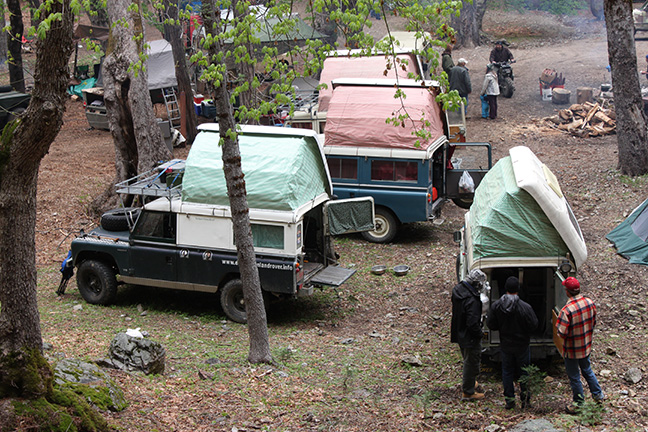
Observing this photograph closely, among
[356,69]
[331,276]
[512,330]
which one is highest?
[356,69]

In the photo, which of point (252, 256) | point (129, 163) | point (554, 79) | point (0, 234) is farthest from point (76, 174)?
point (554, 79)

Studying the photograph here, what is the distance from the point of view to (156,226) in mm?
10648

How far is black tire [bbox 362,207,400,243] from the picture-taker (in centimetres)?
1427

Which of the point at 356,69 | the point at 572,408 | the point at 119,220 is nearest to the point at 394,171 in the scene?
the point at 356,69

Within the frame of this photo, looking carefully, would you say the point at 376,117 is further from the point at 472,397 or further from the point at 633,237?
the point at 472,397

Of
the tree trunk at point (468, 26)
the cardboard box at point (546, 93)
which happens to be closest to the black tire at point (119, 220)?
the cardboard box at point (546, 93)

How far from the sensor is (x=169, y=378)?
7957mm

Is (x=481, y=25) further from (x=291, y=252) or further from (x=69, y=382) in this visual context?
(x=69, y=382)

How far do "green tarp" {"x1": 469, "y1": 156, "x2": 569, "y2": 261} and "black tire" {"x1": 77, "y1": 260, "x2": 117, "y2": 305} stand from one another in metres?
6.15

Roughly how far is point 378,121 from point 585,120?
11414 mm

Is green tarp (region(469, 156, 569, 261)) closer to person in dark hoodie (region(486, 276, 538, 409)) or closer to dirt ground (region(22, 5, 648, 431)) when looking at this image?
person in dark hoodie (region(486, 276, 538, 409))

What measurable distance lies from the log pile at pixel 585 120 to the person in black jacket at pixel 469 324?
16.0 meters

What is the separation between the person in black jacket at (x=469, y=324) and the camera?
759 centimetres

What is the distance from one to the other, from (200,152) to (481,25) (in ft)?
91.8
